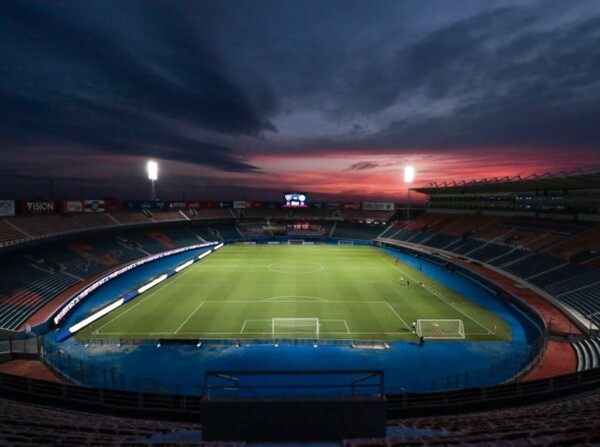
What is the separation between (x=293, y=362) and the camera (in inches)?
845

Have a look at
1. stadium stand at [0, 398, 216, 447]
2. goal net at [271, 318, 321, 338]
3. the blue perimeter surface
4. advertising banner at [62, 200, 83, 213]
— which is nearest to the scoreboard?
advertising banner at [62, 200, 83, 213]

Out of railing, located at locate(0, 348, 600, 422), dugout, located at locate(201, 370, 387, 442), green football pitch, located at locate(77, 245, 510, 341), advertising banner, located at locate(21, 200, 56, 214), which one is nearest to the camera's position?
dugout, located at locate(201, 370, 387, 442)

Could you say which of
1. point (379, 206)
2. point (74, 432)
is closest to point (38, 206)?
point (74, 432)

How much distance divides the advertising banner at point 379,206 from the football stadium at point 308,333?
96.0 ft

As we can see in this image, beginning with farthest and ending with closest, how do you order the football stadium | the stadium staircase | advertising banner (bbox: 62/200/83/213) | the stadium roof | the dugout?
advertising banner (bbox: 62/200/83/213), the stadium roof, the stadium staircase, the football stadium, the dugout

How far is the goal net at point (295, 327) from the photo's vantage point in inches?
1006

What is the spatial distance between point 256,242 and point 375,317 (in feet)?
182

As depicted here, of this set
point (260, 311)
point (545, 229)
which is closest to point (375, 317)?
point (260, 311)

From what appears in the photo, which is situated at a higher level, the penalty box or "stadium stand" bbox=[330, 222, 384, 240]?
"stadium stand" bbox=[330, 222, 384, 240]

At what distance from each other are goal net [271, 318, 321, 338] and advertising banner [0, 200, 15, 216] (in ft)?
116

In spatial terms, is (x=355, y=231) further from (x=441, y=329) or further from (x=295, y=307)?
(x=441, y=329)

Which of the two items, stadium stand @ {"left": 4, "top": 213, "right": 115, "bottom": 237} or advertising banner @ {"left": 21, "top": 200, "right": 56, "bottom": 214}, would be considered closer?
stadium stand @ {"left": 4, "top": 213, "right": 115, "bottom": 237}

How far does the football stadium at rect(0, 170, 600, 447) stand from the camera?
28.9 ft

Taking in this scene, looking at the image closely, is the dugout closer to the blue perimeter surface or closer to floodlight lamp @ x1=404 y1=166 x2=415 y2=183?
the blue perimeter surface
